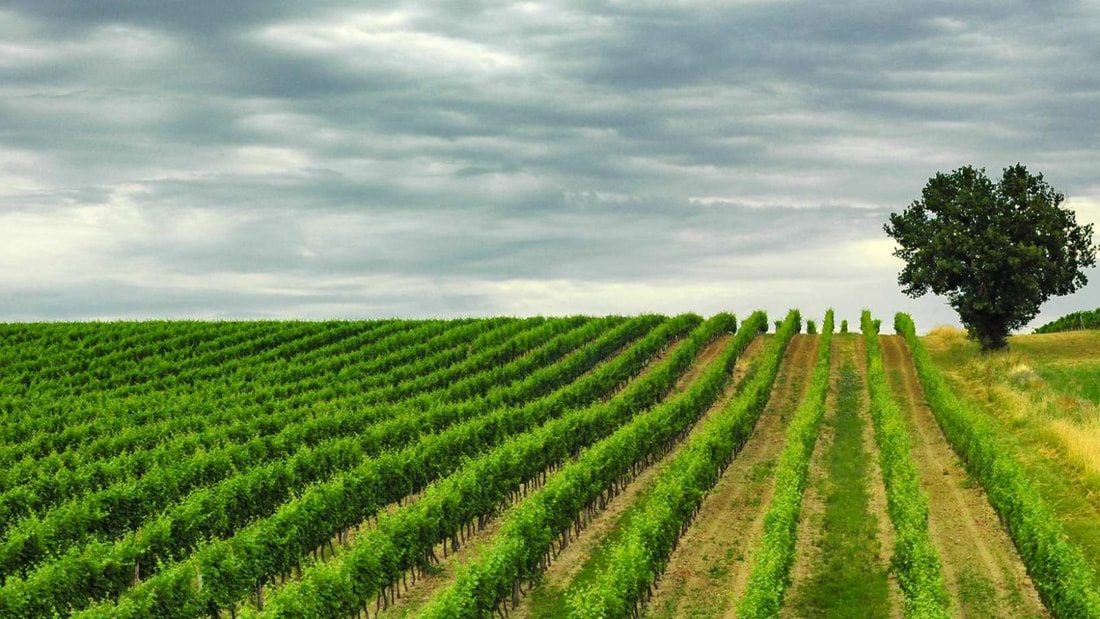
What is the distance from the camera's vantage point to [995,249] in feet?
221

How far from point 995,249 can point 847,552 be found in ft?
139

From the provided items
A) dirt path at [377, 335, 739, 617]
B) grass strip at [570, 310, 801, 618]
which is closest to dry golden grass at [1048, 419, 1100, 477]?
grass strip at [570, 310, 801, 618]

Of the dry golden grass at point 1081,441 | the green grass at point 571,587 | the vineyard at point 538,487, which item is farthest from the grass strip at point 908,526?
the green grass at point 571,587

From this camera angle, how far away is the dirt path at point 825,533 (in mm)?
27781

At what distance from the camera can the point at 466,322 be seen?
264 ft

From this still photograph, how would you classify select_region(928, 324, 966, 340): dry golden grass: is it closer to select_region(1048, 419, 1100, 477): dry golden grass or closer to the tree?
the tree

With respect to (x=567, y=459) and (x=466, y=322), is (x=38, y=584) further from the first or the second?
(x=466, y=322)

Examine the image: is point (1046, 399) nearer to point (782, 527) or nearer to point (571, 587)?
point (782, 527)

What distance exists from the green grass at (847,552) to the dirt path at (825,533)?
3 centimetres

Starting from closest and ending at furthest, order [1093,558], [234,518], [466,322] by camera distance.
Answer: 1. [1093,558]
2. [234,518]
3. [466,322]

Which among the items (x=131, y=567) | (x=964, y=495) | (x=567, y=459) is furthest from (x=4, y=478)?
(x=964, y=495)

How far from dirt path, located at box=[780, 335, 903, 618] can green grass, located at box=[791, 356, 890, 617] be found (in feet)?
0.09

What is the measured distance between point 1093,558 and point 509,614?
1748 centimetres

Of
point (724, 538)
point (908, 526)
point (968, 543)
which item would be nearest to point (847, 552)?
point (908, 526)
